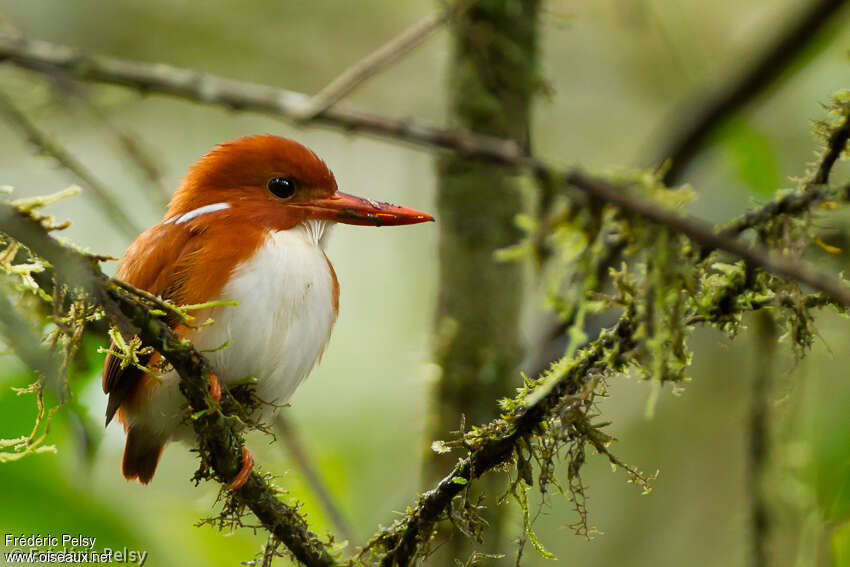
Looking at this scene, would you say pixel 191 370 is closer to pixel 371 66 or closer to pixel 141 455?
pixel 371 66

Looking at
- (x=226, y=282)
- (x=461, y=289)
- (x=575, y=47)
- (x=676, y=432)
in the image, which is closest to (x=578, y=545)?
(x=676, y=432)

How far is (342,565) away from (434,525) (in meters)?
0.22

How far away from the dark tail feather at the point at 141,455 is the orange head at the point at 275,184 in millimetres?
682

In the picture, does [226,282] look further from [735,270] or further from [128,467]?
[735,270]

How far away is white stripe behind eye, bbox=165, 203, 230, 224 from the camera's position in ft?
8.84

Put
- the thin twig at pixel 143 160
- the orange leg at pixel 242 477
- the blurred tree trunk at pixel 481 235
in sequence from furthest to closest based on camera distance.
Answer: the blurred tree trunk at pixel 481 235 → the thin twig at pixel 143 160 → the orange leg at pixel 242 477

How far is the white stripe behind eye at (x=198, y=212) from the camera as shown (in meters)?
2.70

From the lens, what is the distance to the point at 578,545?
5723 millimetres

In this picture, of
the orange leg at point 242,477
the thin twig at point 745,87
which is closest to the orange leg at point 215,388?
the orange leg at point 242,477

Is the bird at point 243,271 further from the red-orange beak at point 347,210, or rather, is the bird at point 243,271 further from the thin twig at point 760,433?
the thin twig at point 760,433

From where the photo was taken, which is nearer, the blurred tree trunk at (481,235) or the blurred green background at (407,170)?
the blurred tree trunk at (481,235)

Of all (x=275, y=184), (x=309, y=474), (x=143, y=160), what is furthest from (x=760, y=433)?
(x=143, y=160)

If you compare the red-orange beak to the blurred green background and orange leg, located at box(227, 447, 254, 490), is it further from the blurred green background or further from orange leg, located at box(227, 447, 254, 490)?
orange leg, located at box(227, 447, 254, 490)

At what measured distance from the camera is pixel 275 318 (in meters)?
2.47
